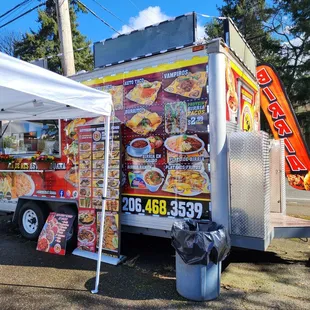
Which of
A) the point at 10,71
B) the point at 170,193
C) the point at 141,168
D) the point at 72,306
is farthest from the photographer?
the point at 141,168

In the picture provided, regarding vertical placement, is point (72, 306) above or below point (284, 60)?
below

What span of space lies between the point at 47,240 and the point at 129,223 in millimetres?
1502

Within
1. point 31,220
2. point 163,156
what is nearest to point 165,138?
point 163,156

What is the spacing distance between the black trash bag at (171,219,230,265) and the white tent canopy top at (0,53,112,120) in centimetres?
172

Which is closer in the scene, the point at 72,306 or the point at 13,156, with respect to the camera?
the point at 72,306

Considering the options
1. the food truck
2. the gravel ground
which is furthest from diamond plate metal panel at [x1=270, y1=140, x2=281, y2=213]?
the gravel ground

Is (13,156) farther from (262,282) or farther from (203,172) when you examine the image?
(262,282)

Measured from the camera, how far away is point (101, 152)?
466 centimetres

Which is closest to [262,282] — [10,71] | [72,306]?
[72,306]

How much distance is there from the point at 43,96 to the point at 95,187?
1926 mm

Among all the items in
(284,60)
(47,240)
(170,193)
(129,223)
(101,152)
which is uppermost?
(284,60)

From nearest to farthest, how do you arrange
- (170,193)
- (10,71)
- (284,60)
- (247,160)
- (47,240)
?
(10,71)
(247,160)
(170,193)
(47,240)
(284,60)

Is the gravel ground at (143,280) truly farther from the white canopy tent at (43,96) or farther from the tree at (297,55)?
the tree at (297,55)

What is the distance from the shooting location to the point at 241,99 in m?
4.67
